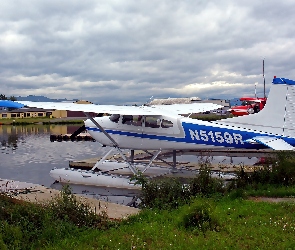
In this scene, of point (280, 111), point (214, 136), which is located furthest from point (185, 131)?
point (280, 111)

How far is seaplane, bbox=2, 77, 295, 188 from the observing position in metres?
11.1

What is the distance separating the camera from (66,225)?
18.4ft

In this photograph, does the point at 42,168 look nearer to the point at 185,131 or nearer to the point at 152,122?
the point at 152,122

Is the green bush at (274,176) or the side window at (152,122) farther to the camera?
the side window at (152,122)

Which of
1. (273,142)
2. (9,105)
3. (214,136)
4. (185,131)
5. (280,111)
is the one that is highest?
(9,105)

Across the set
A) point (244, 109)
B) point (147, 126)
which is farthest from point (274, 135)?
point (244, 109)

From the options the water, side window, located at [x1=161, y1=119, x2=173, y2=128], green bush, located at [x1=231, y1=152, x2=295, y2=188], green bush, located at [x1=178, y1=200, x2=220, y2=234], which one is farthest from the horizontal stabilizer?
green bush, located at [x1=178, y1=200, x2=220, y2=234]

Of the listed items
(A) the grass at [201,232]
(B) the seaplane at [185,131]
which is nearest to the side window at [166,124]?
(B) the seaplane at [185,131]

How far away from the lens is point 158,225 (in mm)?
5891

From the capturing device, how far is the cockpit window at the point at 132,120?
1305 cm

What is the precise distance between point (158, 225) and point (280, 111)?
22.9ft

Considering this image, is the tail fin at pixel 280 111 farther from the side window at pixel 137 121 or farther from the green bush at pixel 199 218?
the green bush at pixel 199 218

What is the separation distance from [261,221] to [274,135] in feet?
18.6

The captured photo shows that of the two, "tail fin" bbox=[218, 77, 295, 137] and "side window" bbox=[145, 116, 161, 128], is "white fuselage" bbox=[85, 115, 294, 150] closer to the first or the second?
"side window" bbox=[145, 116, 161, 128]
